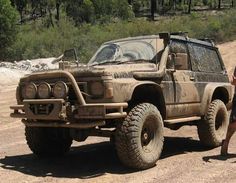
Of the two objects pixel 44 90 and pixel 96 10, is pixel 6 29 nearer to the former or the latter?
pixel 96 10

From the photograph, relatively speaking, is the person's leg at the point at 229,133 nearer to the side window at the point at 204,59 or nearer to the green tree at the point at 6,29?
the side window at the point at 204,59

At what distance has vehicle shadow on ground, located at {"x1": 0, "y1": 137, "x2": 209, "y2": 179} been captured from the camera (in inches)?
284

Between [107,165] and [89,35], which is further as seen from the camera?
[89,35]

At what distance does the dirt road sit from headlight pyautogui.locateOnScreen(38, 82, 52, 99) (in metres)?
1.08

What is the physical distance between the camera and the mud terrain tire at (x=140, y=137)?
6.90 m

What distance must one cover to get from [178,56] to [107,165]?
82.6 inches

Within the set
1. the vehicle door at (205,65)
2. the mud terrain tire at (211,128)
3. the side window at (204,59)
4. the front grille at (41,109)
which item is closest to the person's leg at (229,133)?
the mud terrain tire at (211,128)

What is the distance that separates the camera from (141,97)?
7.66 m

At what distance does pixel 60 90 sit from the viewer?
6.96m

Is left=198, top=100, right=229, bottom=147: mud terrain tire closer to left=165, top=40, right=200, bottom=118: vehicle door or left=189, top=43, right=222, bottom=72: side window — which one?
left=165, top=40, right=200, bottom=118: vehicle door

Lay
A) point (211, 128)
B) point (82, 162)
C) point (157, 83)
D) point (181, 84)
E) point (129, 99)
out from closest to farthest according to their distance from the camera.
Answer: point (129, 99) → point (157, 83) → point (82, 162) → point (181, 84) → point (211, 128)

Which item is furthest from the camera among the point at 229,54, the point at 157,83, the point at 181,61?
the point at 229,54

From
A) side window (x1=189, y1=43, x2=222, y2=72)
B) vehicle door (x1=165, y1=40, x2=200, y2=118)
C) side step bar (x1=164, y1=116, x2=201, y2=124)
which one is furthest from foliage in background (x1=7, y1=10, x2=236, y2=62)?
side step bar (x1=164, y1=116, x2=201, y2=124)

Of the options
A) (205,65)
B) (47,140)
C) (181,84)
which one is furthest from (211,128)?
(47,140)
